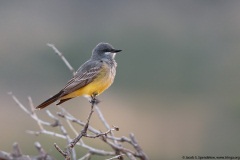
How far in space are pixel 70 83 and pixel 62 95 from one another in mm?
170

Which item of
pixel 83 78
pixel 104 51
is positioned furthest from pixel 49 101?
pixel 104 51

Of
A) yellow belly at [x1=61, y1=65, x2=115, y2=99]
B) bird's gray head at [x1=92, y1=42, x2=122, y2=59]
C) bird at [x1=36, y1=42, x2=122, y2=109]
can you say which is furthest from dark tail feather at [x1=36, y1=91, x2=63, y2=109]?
bird's gray head at [x1=92, y1=42, x2=122, y2=59]

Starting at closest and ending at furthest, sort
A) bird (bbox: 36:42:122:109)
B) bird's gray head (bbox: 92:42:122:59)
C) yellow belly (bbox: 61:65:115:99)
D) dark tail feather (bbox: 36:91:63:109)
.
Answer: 1. dark tail feather (bbox: 36:91:63:109)
2. bird (bbox: 36:42:122:109)
3. yellow belly (bbox: 61:65:115:99)
4. bird's gray head (bbox: 92:42:122:59)

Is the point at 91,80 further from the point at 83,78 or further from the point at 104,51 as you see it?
the point at 104,51

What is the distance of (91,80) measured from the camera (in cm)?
451

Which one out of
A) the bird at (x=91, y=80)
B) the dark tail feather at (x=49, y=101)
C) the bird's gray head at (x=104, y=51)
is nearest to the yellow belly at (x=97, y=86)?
the bird at (x=91, y=80)

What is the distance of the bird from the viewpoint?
4.29m

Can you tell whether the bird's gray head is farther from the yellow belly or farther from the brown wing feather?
the yellow belly

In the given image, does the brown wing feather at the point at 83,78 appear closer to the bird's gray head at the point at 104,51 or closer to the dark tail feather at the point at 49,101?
the dark tail feather at the point at 49,101

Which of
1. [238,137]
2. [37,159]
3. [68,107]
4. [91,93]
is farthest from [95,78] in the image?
[68,107]

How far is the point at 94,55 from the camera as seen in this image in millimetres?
4914

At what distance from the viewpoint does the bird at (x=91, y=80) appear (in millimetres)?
4289

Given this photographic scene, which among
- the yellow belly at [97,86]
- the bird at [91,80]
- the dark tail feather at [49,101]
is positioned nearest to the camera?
the dark tail feather at [49,101]

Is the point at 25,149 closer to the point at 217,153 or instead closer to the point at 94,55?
the point at 217,153
